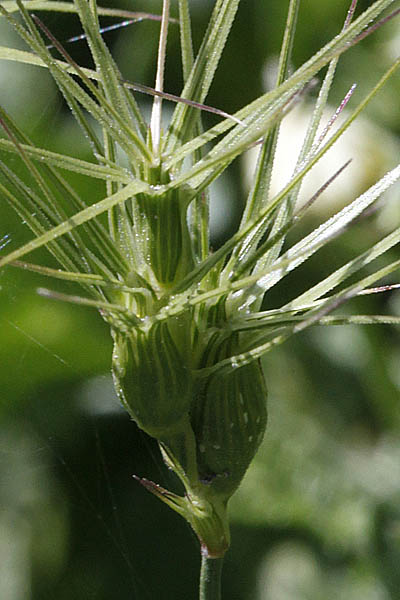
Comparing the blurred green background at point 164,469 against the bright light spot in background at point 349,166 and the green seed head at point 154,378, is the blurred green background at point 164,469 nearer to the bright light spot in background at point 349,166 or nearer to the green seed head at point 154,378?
the bright light spot in background at point 349,166

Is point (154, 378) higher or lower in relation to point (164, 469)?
higher

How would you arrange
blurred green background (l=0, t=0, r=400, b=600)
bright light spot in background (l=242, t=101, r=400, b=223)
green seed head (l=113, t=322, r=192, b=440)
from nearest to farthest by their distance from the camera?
1. green seed head (l=113, t=322, r=192, b=440)
2. blurred green background (l=0, t=0, r=400, b=600)
3. bright light spot in background (l=242, t=101, r=400, b=223)

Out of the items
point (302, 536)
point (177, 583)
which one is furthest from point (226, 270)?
point (177, 583)

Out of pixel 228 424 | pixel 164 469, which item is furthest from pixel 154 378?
pixel 164 469

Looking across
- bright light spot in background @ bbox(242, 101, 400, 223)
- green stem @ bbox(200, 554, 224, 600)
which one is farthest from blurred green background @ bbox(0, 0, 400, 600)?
green stem @ bbox(200, 554, 224, 600)

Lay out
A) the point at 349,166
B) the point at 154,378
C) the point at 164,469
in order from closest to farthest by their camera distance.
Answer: the point at 154,378
the point at 164,469
the point at 349,166

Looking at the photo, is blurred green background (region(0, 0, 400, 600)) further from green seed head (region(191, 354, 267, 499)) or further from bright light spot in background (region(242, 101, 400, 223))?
green seed head (region(191, 354, 267, 499))

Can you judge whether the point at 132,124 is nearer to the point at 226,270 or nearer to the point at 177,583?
the point at 226,270

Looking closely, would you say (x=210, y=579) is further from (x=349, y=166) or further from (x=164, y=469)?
(x=349, y=166)
